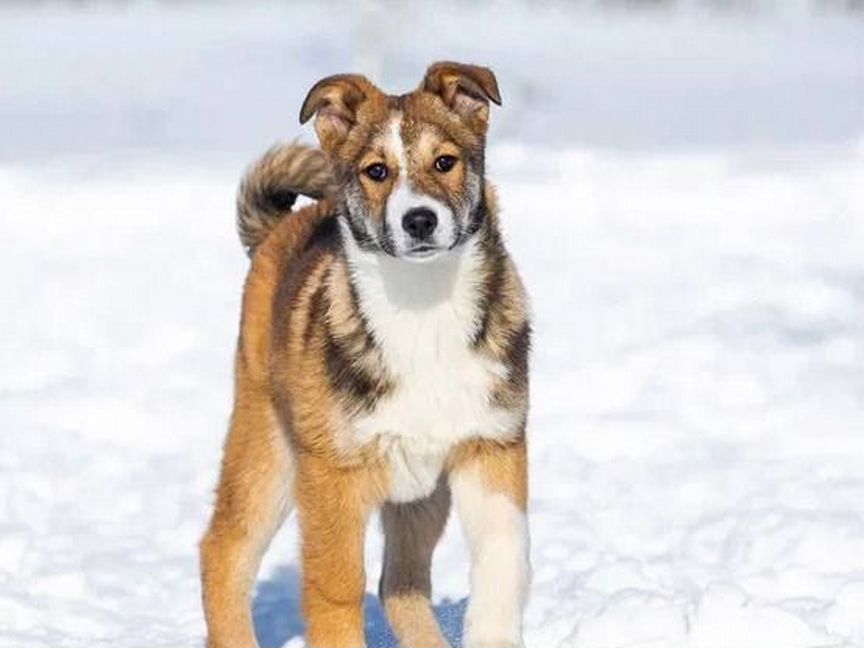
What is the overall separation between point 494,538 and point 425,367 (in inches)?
20.0

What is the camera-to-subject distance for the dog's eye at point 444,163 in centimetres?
512

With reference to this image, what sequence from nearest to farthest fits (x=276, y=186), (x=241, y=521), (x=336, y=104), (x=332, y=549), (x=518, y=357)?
(x=332, y=549), (x=518, y=357), (x=336, y=104), (x=241, y=521), (x=276, y=186)

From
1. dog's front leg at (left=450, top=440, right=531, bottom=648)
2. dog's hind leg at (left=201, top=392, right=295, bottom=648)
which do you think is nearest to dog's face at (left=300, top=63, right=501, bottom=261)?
dog's front leg at (left=450, top=440, right=531, bottom=648)

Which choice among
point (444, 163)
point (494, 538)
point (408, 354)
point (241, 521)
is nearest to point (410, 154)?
point (444, 163)

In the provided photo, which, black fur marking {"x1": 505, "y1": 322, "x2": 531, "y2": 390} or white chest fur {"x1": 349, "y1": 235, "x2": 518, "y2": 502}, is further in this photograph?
black fur marking {"x1": 505, "y1": 322, "x2": 531, "y2": 390}

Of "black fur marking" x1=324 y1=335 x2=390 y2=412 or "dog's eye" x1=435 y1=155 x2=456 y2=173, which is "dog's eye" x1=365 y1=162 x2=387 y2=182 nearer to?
"dog's eye" x1=435 y1=155 x2=456 y2=173

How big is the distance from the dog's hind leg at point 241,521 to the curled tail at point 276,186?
0.79 meters

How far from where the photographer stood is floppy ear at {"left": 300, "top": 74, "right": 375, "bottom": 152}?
5.38 m

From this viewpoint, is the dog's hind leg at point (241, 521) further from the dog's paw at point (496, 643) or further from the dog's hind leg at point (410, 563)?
the dog's paw at point (496, 643)

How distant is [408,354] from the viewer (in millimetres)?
5203

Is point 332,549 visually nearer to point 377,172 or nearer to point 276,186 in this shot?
point 377,172

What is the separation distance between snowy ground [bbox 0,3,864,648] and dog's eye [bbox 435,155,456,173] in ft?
5.16

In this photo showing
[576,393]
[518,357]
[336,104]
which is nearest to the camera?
[518,357]

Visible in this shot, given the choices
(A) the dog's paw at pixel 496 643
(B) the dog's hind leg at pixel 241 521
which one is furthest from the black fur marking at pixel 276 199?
(A) the dog's paw at pixel 496 643
